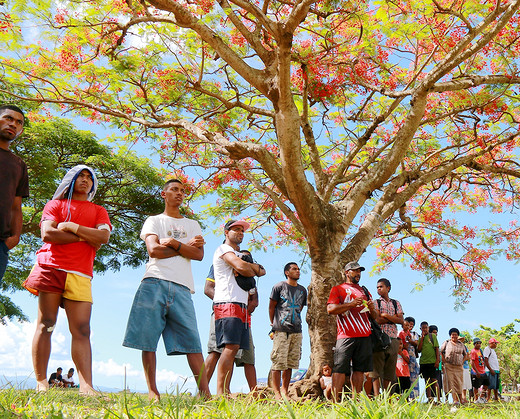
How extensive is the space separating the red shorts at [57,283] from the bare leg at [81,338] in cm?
7

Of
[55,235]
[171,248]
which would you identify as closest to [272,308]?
[171,248]

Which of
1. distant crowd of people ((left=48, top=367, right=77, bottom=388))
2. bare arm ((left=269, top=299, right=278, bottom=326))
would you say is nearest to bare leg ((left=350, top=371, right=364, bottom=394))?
bare arm ((left=269, top=299, right=278, bottom=326))

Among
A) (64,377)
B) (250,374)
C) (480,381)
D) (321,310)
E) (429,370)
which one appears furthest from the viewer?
(64,377)

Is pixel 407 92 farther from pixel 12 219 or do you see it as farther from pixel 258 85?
pixel 12 219

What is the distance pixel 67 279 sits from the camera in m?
3.95

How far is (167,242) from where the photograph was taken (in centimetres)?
397

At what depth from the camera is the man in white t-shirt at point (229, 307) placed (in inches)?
185

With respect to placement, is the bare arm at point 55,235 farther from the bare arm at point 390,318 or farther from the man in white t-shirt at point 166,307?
the bare arm at point 390,318

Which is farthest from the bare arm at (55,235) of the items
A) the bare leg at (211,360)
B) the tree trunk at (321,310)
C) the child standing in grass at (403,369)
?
the child standing in grass at (403,369)

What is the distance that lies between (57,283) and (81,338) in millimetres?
489

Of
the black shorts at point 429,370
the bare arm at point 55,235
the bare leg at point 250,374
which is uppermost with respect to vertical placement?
the bare arm at point 55,235

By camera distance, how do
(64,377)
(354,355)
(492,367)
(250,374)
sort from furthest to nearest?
1. (64,377)
2. (492,367)
3. (250,374)
4. (354,355)

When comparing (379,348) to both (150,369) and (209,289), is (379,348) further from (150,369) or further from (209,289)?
(150,369)

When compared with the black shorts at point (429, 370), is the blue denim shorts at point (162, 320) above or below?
above
